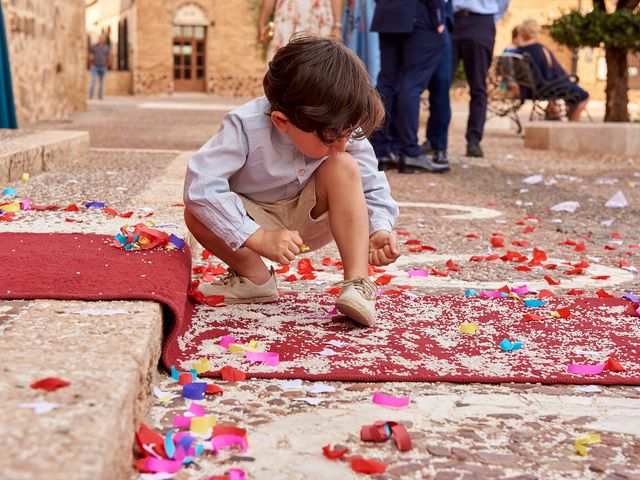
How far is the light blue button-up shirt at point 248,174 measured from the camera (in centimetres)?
259

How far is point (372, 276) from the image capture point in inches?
133

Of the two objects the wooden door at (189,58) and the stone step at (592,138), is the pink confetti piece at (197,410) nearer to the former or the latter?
the stone step at (592,138)

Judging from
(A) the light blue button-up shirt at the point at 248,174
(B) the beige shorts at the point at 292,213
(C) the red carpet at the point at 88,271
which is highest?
(A) the light blue button-up shirt at the point at 248,174

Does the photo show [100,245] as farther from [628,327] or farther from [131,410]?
[628,327]

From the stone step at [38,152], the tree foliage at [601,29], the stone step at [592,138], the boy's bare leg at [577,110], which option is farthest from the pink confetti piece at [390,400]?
A: the boy's bare leg at [577,110]

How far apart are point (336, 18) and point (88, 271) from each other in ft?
15.5

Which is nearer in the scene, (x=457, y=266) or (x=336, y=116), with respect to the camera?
(x=336, y=116)

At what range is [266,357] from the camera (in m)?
2.28

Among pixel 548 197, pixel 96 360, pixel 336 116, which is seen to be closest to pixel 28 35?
pixel 548 197

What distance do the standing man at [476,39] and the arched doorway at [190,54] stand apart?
1069 inches

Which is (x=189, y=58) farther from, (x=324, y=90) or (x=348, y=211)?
(x=324, y=90)

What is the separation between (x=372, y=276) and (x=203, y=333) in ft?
3.31

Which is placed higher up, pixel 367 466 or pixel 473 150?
pixel 473 150

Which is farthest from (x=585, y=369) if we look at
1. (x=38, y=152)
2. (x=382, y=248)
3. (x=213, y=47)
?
(x=213, y=47)
